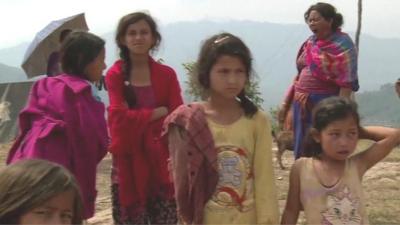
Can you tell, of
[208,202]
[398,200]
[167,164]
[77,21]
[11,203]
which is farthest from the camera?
[77,21]

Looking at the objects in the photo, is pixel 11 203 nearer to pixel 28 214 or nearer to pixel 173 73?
pixel 28 214

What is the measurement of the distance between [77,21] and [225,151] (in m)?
7.00

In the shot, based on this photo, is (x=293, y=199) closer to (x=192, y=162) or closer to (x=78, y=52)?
(x=192, y=162)

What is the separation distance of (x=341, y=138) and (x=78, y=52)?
1351 millimetres

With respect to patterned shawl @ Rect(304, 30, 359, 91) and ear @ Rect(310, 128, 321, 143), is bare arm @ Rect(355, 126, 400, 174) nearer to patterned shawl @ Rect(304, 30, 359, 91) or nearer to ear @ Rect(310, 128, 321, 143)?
ear @ Rect(310, 128, 321, 143)

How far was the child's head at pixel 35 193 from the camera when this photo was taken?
1.67 meters

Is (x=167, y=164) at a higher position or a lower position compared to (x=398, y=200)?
higher

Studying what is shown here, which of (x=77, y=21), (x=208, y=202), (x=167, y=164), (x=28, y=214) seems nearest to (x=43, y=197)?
(x=28, y=214)

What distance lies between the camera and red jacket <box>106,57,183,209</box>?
12.1ft

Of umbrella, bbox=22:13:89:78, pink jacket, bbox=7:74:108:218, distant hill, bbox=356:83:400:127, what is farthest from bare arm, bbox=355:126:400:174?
distant hill, bbox=356:83:400:127

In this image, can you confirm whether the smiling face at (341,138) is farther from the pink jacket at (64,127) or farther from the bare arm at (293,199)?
the pink jacket at (64,127)

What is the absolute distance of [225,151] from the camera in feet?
9.60

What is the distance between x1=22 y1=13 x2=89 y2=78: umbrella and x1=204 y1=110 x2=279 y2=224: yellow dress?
19.3 ft

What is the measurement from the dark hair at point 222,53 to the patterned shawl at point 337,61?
148 centimetres
